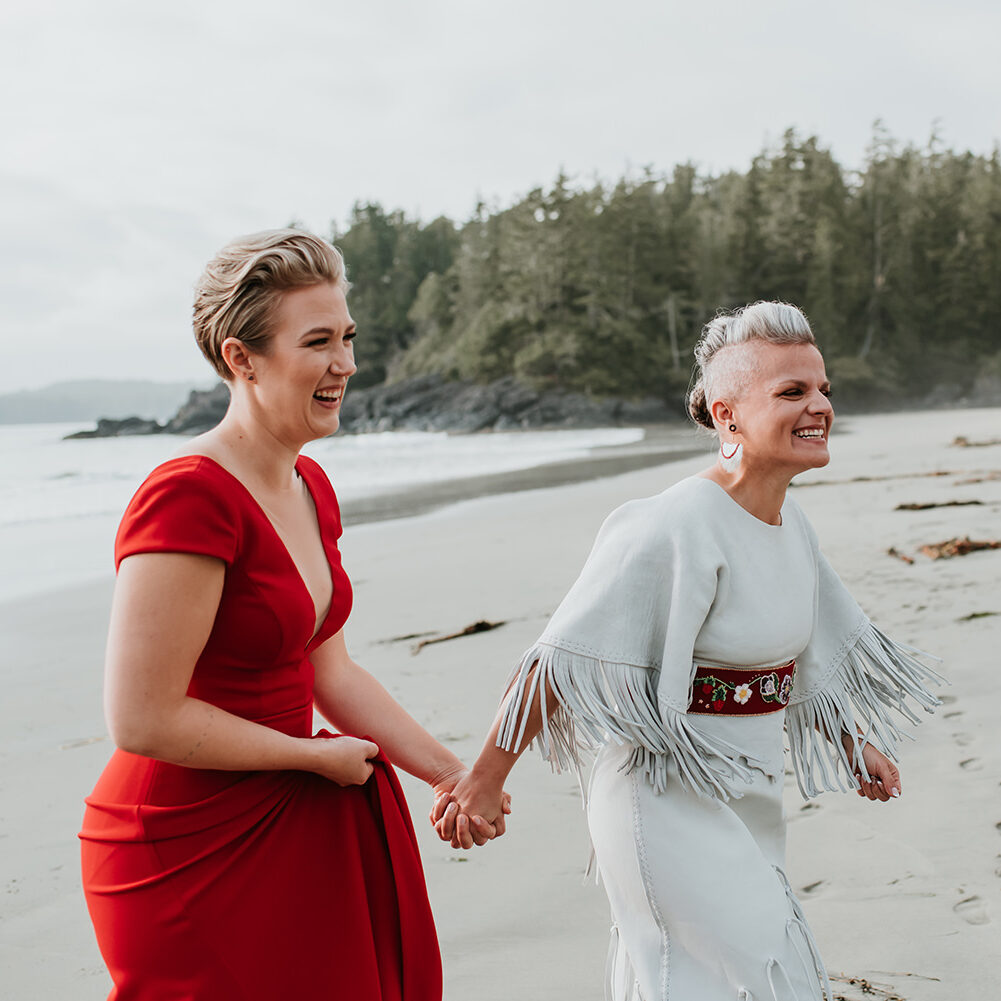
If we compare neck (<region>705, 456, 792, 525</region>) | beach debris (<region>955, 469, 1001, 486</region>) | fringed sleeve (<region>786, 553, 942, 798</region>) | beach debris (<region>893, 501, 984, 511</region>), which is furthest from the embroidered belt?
beach debris (<region>955, 469, 1001, 486</region>)

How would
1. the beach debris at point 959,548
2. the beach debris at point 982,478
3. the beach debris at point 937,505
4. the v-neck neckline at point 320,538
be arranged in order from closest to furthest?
the v-neck neckline at point 320,538 < the beach debris at point 959,548 < the beach debris at point 937,505 < the beach debris at point 982,478

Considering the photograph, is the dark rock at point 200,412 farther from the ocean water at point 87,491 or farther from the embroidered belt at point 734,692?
the embroidered belt at point 734,692

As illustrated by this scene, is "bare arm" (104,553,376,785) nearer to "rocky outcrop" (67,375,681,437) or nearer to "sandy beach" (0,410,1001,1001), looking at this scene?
"sandy beach" (0,410,1001,1001)

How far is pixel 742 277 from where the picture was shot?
62.9 m

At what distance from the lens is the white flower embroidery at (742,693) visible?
2.20 m

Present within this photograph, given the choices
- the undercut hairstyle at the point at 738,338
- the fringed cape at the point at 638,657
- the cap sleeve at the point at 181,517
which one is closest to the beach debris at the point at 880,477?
the undercut hairstyle at the point at 738,338

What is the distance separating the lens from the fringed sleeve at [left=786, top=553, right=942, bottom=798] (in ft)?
8.04

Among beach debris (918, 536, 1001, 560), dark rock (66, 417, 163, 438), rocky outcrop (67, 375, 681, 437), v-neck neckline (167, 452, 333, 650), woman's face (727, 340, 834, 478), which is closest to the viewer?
v-neck neckline (167, 452, 333, 650)

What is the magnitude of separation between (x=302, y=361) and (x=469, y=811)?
1.10 m

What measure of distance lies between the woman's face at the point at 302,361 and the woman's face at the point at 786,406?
940 mm

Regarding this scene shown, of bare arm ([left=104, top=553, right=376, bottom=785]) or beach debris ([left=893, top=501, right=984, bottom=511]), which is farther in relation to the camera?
beach debris ([left=893, top=501, right=984, bottom=511])

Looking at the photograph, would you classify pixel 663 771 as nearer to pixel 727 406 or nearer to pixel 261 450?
pixel 727 406

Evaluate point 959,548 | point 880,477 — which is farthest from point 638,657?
point 880,477

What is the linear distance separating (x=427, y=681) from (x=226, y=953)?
144 inches
